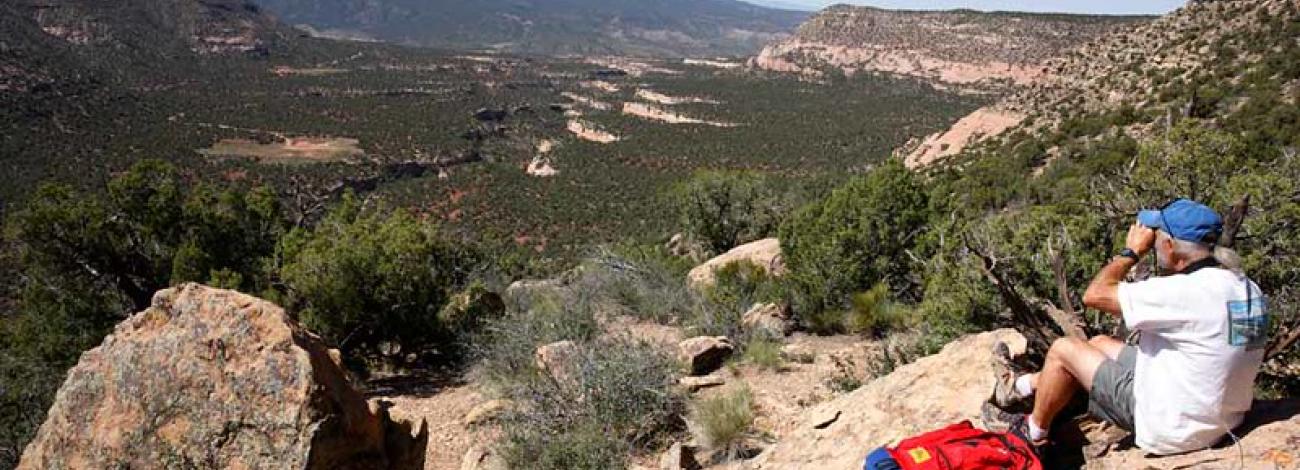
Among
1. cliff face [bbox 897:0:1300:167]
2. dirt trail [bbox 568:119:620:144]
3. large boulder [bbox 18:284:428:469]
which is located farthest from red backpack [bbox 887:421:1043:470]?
dirt trail [bbox 568:119:620:144]

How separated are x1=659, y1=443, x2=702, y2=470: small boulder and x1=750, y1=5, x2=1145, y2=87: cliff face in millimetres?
66927

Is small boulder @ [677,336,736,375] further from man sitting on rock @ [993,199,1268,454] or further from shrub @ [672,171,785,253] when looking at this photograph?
shrub @ [672,171,785,253]

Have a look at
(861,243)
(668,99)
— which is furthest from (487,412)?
(668,99)

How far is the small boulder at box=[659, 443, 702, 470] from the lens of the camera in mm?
5934

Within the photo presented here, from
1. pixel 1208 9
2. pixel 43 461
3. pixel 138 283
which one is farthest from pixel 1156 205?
pixel 1208 9

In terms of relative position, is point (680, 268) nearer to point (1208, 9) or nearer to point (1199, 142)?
point (1199, 142)

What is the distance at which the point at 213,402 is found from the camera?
17.6 ft

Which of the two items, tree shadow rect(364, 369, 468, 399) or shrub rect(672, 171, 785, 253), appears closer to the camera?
tree shadow rect(364, 369, 468, 399)

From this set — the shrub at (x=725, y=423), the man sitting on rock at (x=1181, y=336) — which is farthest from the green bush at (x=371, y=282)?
the man sitting on rock at (x=1181, y=336)

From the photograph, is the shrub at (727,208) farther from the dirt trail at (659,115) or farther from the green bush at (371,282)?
the dirt trail at (659,115)

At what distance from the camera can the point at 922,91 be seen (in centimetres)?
8281

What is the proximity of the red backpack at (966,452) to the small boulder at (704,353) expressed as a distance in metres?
5.06

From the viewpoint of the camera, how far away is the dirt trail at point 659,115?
79312 mm

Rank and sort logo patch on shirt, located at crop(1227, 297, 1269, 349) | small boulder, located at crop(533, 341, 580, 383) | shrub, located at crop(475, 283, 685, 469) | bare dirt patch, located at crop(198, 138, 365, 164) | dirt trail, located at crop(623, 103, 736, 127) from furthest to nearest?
dirt trail, located at crop(623, 103, 736, 127) → bare dirt patch, located at crop(198, 138, 365, 164) → small boulder, located at crop(533, 341, 580, 383) → shrub, located at crop(475, 283, 685, 469) → logo patch on shirt, located at crop(1227, 297, 1269, 349)
